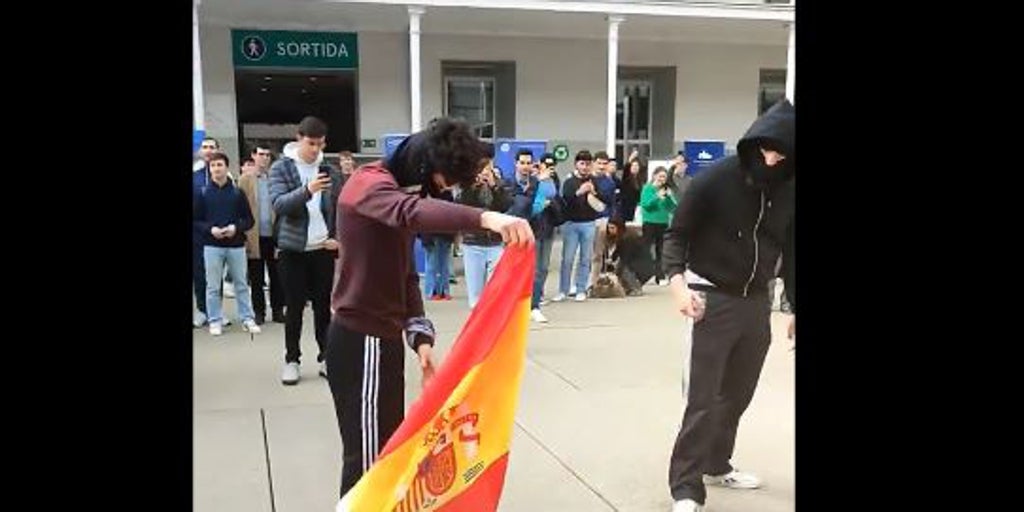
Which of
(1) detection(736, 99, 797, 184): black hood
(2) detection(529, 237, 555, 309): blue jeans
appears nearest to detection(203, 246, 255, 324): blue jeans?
(2) detection(529, 237, 555, 309): blue jeans

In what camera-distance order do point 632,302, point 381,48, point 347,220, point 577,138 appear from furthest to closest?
point 577,138 → point 381,48 → point 632,302 → point 347,220

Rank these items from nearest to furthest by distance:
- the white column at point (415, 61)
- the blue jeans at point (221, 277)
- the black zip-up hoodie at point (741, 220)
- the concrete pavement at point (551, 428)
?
the black zip-up hoodie at point (741, 220)
the concrete pavement at point (551, 428)
the blue jeans at point (221, 277)
the white column at point (415, 61)

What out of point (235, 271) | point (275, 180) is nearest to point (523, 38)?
point (235, 271)

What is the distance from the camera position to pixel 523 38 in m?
14.4

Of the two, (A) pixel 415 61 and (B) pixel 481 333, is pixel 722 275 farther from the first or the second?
(A) pixel 415 61

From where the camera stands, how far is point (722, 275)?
371 cm

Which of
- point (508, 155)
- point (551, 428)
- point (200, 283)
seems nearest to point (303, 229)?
point (551, 428)

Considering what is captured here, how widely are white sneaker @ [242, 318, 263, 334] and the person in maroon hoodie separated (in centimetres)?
485

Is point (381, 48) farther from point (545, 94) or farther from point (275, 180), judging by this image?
point (275, 180)

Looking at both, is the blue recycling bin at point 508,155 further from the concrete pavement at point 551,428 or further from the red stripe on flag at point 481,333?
the red stripe on flag at point 481,333

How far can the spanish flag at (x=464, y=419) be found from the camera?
2773mm

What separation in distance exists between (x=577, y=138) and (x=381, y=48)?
11.8 feet

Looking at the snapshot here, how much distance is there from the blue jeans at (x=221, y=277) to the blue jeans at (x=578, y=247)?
10.9ft

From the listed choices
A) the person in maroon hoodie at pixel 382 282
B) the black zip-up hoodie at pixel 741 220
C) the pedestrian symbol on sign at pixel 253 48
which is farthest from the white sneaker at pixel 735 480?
Answer: the pedestrian symbol on sign at pixel 253 48
